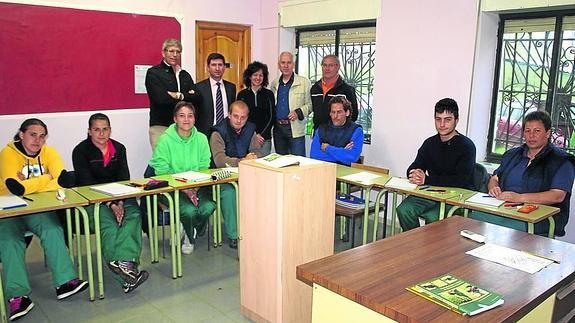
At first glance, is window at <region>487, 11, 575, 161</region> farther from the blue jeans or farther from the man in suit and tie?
the man in suit and tie

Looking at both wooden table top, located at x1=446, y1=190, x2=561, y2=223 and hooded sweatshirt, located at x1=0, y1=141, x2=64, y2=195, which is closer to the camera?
wooden table top, located at x1=446, y1=190, x2=561, y2=223

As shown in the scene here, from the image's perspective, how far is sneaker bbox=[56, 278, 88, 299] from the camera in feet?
9.55

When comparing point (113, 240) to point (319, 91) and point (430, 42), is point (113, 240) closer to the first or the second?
point (319, 91)

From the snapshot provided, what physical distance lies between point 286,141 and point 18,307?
2.91 metres

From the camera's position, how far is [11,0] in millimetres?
4168

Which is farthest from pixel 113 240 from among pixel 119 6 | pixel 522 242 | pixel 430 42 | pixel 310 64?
pixel 310 64

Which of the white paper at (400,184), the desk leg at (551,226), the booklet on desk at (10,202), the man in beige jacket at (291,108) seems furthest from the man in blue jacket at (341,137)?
the booklet on desk at (10,202)

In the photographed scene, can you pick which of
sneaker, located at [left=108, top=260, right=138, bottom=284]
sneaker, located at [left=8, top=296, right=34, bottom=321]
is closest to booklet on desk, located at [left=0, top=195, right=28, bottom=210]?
sneaker, located at [left=8, top=296, right=34, bottom=321]

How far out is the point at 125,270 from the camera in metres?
3.01

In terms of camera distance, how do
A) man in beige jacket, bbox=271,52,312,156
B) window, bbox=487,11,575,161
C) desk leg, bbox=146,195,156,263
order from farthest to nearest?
man in beige jacket, bbox=271,52,312,156
window, bbox=487,11,575,161
desk leg, bbox=146,195,156,263

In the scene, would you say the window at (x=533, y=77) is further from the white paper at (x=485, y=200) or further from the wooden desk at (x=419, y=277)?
the wooden desk at (x=419, y=277)

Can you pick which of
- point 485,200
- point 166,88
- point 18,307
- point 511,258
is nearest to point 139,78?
point 166,88

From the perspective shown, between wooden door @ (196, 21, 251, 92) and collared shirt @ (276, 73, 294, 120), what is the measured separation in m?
1.15

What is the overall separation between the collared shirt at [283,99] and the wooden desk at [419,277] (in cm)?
297
